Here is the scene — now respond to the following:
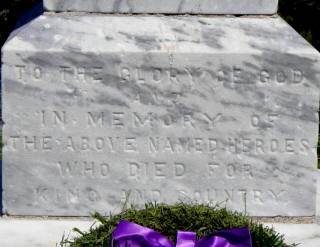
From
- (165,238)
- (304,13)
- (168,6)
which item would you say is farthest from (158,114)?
(304,13)

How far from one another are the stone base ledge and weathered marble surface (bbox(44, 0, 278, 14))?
1130 millimetres

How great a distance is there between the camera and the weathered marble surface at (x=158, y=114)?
381cm

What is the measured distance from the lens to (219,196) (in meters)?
3.97

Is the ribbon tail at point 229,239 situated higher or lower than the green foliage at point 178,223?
higher

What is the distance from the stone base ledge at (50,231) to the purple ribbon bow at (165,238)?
1.08m

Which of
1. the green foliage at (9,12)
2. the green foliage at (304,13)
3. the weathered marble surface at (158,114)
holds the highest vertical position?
the weathered marble surface at (158,114)

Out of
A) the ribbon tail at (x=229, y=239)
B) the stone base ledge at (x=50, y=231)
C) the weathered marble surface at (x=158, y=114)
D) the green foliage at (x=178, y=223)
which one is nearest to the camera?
the ribbon tail at (x=229, y=239)

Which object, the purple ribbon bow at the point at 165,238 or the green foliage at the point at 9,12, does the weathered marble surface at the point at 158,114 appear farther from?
the green foliage at the point at 9,12

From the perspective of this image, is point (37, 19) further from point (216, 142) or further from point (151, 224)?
point (151, 224)

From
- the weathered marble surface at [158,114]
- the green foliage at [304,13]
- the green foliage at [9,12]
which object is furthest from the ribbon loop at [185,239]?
the green foliage at [9,12]

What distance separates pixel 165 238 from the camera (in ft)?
8.61

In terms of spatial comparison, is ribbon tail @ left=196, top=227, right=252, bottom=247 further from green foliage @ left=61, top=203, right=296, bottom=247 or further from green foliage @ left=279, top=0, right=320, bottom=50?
green foliage @ left=279, top=0, right=320, bottom=50

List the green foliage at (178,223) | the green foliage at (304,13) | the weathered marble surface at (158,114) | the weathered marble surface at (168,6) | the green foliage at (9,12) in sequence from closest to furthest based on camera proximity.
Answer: the green foliage at (178,223) < the weathered marble surface at (158,114) < the weathered marble surface at (168,6) < the green foliage at (304,13) < the green foliage at (9,12)

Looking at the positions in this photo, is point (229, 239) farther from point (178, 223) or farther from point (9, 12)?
point (9, 12)
